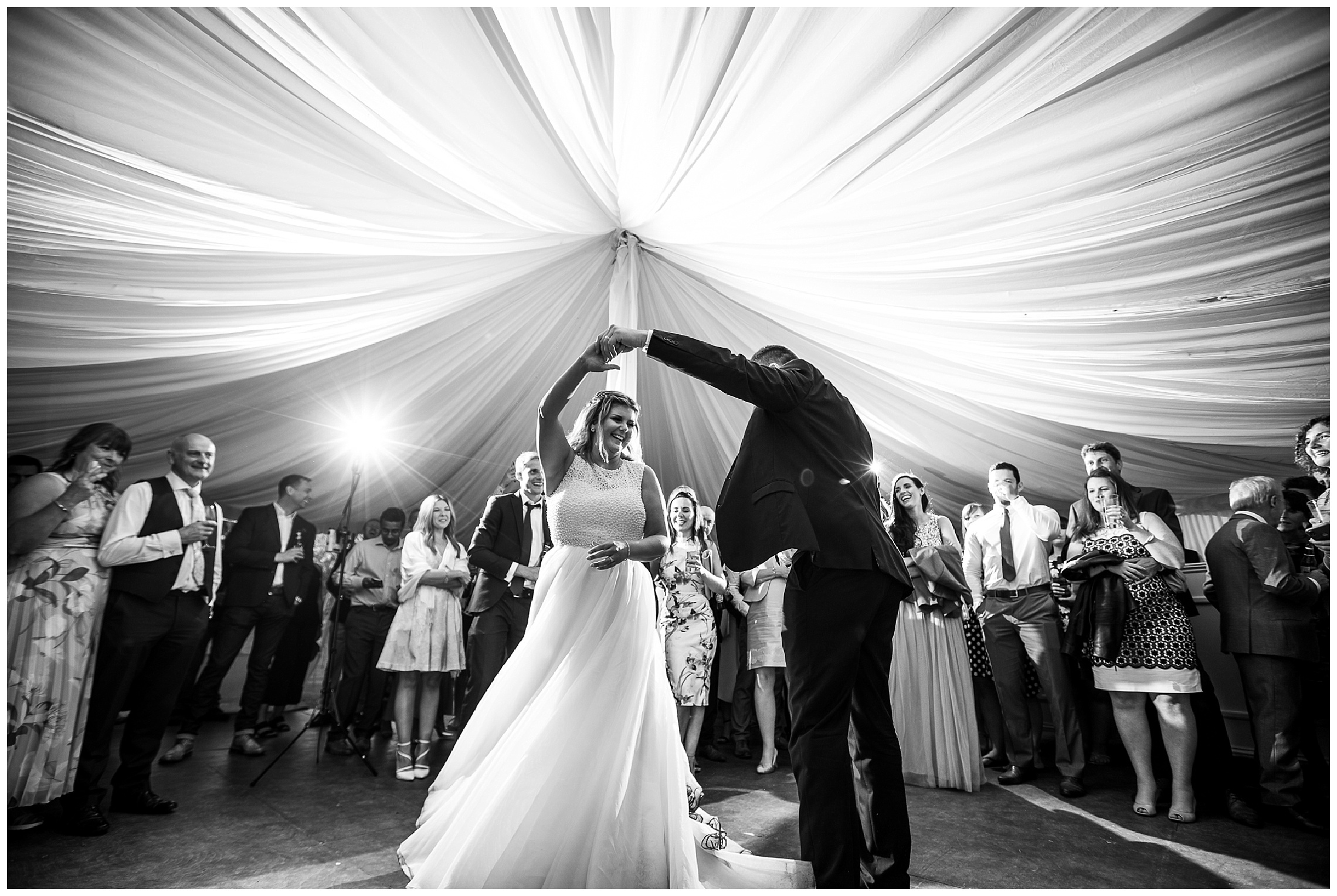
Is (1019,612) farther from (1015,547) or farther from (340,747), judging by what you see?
(340,747)

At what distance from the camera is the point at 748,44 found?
2.12m

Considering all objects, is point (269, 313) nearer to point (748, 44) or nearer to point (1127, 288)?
point (748, 44)

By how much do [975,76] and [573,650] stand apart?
2167 mm

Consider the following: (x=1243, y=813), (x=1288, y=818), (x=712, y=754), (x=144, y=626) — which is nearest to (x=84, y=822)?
(x=144, y=626)

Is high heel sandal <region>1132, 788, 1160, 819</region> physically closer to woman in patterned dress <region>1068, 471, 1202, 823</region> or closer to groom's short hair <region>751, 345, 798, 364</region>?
woman in patterned dress <region>1068, 471, 1202, 823</region>

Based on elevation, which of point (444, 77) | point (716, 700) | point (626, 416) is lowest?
point (716, 700)

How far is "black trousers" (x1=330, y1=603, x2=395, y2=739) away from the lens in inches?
163

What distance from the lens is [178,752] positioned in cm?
354

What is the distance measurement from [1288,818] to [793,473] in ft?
8.25

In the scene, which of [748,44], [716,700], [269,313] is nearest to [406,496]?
[269,313]

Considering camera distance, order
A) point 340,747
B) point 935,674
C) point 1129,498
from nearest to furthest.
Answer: point 1129,498
point 935,674
point 340,747

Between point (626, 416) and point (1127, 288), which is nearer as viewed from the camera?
point (626, 416)

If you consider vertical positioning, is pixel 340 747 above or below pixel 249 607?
below

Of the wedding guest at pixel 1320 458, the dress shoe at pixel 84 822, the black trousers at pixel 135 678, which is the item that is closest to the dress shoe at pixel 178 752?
the black trousers at pixel 135 678
